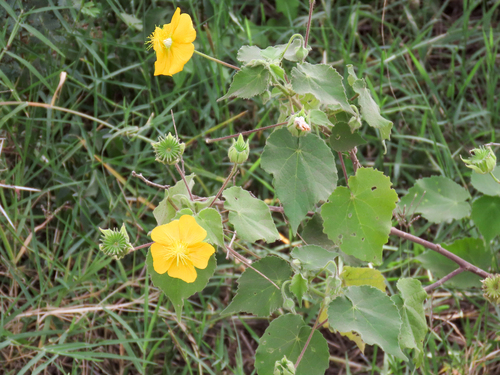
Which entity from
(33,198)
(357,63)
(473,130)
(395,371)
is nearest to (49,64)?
(33,198)

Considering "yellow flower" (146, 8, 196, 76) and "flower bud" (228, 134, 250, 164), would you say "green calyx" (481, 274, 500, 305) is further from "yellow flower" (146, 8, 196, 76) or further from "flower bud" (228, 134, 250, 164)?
"yellow flower" (146, 8, 196, 76)

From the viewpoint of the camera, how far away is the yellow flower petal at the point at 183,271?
1.43 m

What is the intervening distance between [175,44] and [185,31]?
6cm

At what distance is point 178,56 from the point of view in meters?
1.61

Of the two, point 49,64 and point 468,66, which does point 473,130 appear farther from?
point 49,64

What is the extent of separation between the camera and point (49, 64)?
2266mm

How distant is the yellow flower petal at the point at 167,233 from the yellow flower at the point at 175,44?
1.60ft

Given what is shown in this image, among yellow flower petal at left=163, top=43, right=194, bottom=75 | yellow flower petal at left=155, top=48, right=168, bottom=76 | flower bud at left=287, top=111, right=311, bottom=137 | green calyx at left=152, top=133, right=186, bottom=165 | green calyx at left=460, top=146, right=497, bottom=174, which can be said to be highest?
yellow flower petal at left=163, top=43, right=194, bottom=75

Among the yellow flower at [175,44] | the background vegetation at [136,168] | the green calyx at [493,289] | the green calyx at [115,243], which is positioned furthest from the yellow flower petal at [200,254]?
the green calyx at [493,289]

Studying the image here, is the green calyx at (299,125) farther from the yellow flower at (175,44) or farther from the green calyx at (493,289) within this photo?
the green calyx at (493,289)

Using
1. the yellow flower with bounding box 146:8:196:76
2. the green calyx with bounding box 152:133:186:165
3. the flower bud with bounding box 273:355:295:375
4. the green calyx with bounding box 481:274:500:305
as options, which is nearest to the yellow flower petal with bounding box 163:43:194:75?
the yellow flower with bounding box 146:8:196:76

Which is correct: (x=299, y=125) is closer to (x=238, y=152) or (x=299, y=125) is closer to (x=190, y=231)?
(x=238, y=152)

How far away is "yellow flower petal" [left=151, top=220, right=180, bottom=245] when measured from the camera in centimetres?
141

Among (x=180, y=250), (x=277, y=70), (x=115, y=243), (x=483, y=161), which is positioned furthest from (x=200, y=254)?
(x=483, y=161)
